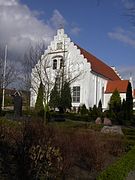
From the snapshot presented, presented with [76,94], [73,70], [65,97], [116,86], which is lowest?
[65,97]

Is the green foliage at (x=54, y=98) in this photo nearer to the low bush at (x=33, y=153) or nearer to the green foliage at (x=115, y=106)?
the green foliage at (x=115, y=106)

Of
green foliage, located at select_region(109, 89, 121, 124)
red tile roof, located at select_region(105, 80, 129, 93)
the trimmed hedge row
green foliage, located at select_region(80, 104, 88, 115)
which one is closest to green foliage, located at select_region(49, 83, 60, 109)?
green foliage, located at select_region(80, 104, 88, 115)

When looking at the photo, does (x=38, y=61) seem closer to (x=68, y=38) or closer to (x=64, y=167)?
(x=68, y=38)

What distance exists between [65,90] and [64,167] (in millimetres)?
37917

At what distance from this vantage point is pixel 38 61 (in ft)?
158

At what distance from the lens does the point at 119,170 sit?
7902 mm

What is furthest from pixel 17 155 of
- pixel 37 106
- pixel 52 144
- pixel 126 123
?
pixel 37 106

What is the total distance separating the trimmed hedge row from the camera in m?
6.94

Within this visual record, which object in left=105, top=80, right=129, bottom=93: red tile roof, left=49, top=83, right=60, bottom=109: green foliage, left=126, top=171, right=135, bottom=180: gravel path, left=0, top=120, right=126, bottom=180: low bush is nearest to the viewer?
left=0, top=120, right=126, bottom=180: low bush

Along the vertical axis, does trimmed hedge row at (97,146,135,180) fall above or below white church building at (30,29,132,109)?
below

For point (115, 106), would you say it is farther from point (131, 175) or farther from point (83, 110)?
point (131, 175)

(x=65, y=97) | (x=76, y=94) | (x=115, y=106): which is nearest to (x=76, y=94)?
(x=76, y=94)

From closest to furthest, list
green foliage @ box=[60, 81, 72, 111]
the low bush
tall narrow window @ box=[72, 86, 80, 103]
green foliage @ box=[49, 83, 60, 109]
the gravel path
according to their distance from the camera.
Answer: the low bush
the gravel path
green foliage @ box=[49, 83, 60, 109]
green foliage @ box=[60, 81, 72, 111]
tall narrow window @ box=[72, 86, 80, 103]

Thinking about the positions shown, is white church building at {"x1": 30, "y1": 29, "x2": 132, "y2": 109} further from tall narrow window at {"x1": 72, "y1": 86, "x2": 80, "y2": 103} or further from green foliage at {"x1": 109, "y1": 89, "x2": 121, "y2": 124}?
green foliage at {"x1": 109, "y1": 89, "x2": 121, "y2": 124}
